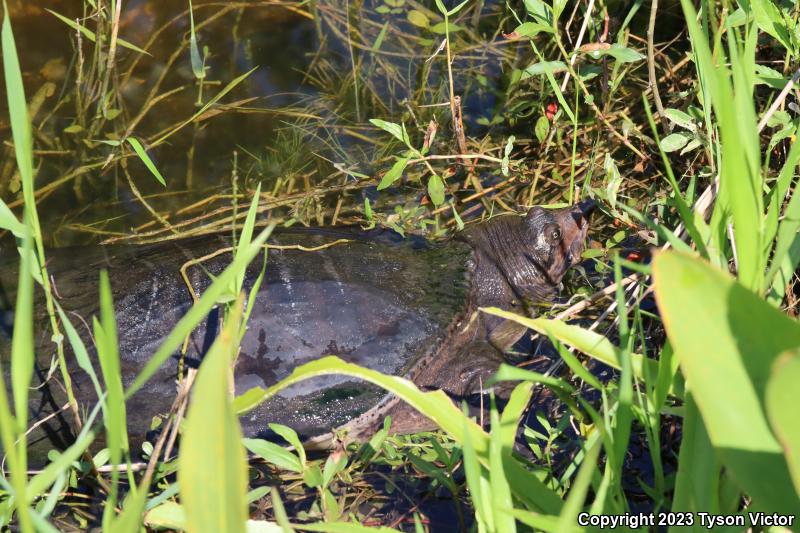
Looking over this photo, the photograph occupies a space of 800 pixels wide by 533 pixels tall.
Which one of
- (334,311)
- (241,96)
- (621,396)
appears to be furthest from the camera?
(241,96)

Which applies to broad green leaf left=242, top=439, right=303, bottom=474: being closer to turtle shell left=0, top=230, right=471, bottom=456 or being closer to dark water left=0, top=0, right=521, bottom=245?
turtle shell left=0, top=230, right=471, bottom=456

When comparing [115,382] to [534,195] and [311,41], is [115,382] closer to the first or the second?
[534,195]

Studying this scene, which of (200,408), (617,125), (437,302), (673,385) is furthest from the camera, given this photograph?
(617,125)

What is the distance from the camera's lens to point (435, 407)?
157 centimetres

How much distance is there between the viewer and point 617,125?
360cm

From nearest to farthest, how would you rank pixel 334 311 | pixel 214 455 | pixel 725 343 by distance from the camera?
pixel 214 455 < pixel 725 343 < pixel 334 311

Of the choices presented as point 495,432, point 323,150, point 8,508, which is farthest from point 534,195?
point 8,508

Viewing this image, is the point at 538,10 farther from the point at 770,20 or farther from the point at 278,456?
the point at 278,456

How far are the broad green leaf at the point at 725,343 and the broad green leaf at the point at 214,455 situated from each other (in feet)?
2.14

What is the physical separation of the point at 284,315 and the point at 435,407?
51.2 inches

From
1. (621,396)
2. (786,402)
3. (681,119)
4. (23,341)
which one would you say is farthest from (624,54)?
(23,341)

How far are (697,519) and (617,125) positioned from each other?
2.51m

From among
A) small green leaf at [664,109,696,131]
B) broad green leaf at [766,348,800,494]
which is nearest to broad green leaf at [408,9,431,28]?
small green leaf at [664,109,696,131]

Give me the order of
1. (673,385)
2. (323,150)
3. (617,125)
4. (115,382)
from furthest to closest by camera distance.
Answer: (323,150), (617,125), (673,385), (115,382)
